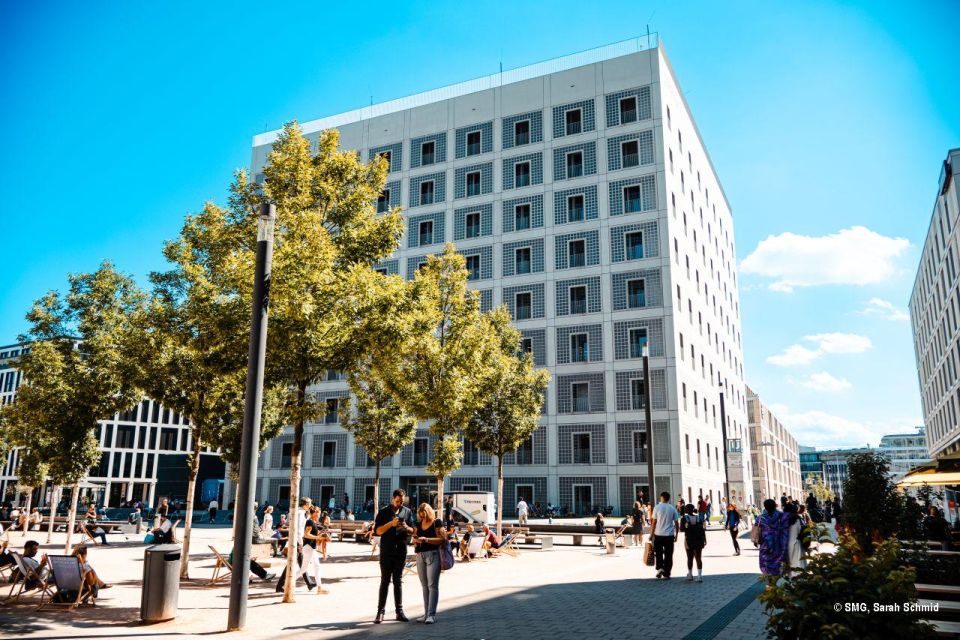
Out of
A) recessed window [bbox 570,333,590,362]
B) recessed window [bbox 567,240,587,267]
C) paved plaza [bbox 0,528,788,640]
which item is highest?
recessed window [bbox 567,240,587,267]

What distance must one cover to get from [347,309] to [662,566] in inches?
345

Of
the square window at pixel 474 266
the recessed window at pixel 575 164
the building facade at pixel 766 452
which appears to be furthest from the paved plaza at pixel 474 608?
the building facade at pixel 766 452

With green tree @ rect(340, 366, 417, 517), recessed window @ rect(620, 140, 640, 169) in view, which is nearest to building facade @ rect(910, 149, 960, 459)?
recessed window @ rect(620, 140, 640, 169)

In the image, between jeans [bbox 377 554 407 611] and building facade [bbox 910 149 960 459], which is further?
building facade [bbox 910 149 960 459]

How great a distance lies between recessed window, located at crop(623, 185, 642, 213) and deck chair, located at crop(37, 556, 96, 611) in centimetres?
3737

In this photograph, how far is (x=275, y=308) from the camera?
39.3ft

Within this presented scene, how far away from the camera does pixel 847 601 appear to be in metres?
4.42

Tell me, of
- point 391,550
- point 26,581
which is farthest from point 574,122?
point 26,581

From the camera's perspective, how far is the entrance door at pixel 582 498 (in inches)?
1569

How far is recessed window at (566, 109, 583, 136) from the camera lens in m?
45.6

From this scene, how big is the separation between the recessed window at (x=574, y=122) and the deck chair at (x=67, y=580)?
133ft

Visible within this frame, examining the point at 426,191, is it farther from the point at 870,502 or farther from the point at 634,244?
the point at 870,502

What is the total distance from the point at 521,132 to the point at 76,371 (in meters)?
34.7

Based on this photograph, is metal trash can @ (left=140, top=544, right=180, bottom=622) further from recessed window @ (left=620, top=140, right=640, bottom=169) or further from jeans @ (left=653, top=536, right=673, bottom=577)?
recessed window @ (left=620, top=140, right=640, bottom=169)
